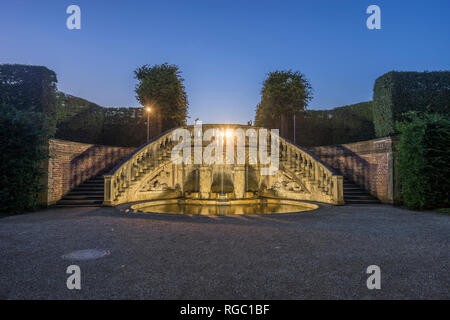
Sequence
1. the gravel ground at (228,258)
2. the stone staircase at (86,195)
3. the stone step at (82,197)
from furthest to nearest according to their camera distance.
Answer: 1. the stone step at (82,197)
2. the stone staircase at (86,195)
3. the gravel ground at (228,258)

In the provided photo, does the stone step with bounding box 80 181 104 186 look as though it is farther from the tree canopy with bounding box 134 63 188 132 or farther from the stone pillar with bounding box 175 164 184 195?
the tree canopy with bounding box 134 63 188 132

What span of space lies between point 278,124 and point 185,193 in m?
11.8

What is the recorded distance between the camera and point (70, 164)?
38.4ft

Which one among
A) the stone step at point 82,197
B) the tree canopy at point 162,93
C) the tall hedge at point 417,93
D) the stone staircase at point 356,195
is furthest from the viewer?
the tree canopy at point 162,93

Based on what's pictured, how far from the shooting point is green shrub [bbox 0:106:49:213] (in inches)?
339

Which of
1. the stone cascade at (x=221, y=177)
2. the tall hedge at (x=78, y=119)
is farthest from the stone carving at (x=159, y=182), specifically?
the tall hedge at (x=78, y=119)

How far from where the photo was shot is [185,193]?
1294 centimetres

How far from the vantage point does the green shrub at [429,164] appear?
29.8 feet

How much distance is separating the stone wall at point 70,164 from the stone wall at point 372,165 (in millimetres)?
12346

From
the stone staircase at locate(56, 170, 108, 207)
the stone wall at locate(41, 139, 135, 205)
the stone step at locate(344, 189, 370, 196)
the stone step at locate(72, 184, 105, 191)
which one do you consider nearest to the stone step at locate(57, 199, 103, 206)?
the stone staircase at locate(56, 170, 108, 207)

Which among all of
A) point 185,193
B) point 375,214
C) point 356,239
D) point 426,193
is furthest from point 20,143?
point 426,193

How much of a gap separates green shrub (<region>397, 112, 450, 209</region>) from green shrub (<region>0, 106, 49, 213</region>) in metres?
13.3

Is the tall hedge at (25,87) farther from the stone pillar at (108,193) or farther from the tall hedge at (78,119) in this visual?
the stone pillar at (108,193)
